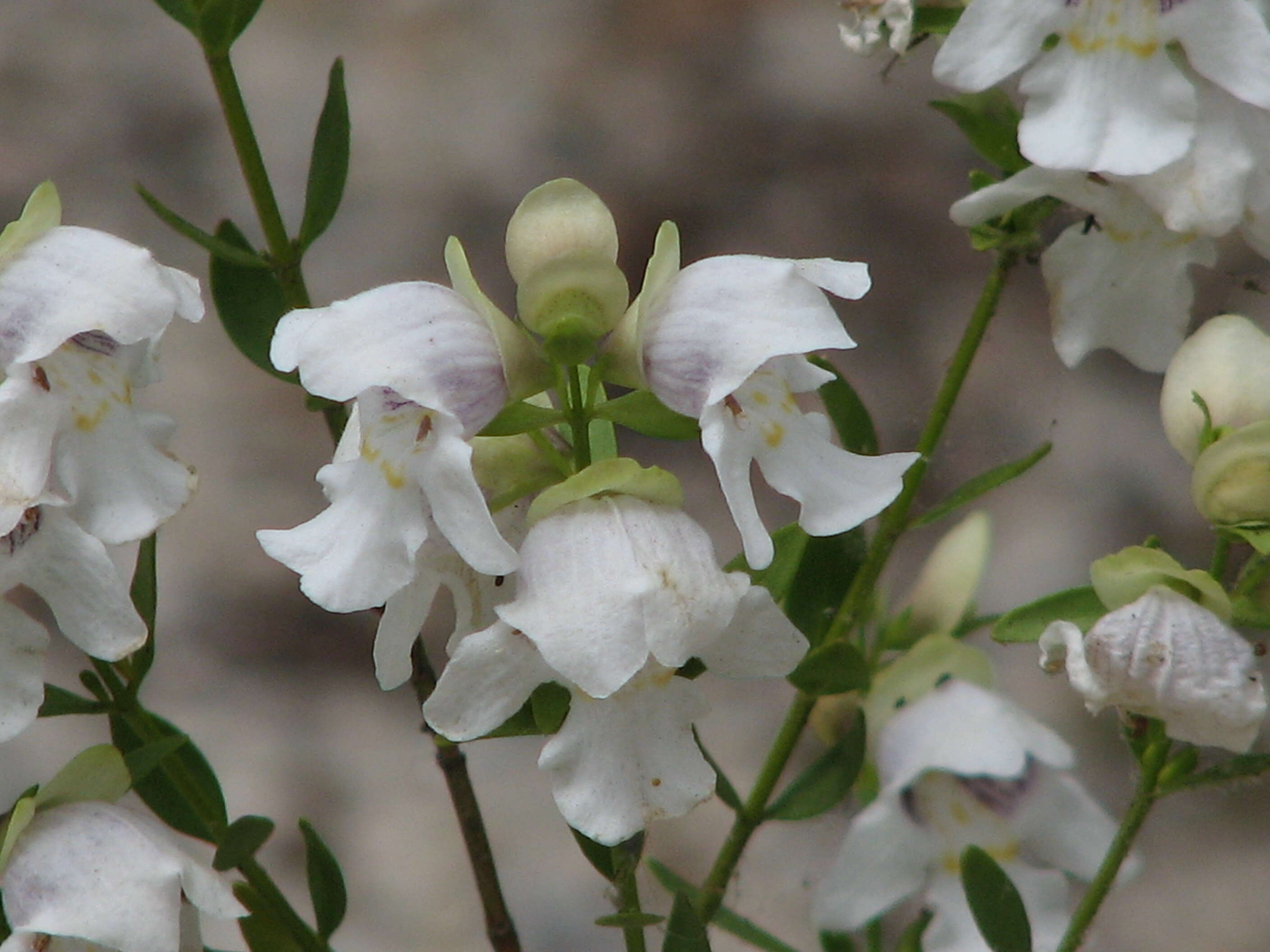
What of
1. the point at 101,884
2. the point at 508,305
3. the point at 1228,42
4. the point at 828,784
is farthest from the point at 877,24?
the point at 508,305

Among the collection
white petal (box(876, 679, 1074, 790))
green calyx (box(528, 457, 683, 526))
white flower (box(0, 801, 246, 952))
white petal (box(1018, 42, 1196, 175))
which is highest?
white petal (box(1018, 42, 1196, 175))

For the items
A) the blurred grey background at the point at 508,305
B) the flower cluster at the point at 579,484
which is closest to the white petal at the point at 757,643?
the flower cluster at the point at 579,484

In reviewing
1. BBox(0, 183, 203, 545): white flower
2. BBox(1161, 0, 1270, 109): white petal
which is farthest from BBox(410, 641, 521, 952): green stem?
BBox(1161, 0, 1270, 109): white petal

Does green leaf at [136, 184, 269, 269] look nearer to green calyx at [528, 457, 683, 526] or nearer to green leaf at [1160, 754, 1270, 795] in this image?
green calyx at [528, 457, 683, 526]

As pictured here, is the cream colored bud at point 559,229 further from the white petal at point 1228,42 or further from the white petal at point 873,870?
the white petal at point 873,870

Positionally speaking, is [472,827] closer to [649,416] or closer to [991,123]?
[649,416]

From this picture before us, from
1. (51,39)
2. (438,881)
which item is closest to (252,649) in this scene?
(438,881)

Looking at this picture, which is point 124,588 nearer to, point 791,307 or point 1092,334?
point 791,307
